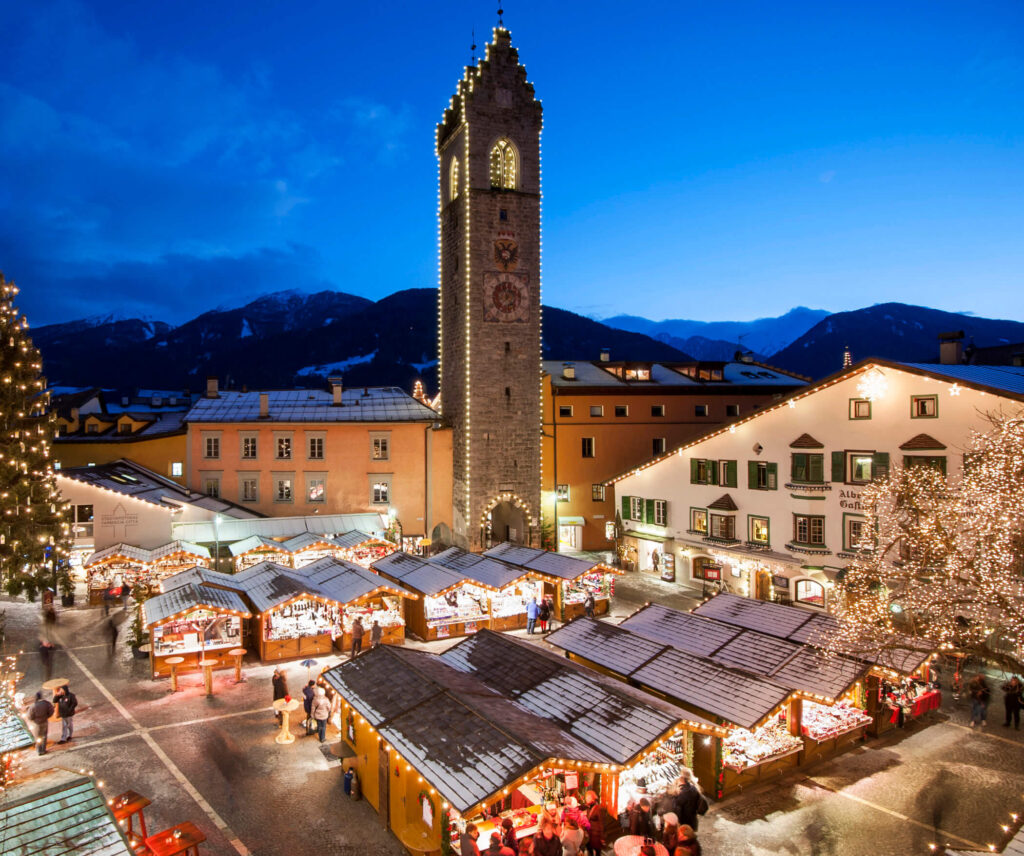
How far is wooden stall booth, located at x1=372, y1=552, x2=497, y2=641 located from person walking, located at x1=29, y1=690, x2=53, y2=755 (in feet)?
36.8

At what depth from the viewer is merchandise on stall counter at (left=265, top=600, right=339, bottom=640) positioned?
2155cm

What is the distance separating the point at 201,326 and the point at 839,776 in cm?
21129

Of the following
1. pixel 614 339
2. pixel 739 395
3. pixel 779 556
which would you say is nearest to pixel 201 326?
pixel 614 339

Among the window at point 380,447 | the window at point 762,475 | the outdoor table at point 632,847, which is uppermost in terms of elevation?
the window at point 380,447

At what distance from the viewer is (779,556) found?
27.0m

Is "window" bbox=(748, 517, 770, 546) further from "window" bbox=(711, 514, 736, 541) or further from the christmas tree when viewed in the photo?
the christmas tree

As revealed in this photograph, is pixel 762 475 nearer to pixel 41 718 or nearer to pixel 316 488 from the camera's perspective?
pixel 316 488

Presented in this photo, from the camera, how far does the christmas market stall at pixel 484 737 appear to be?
412 inches

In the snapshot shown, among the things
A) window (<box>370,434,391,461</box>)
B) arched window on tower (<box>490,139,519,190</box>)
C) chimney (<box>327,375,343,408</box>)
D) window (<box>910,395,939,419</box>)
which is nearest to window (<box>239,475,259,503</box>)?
chimney (<box>327,375,343,408</box>)

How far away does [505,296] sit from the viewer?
36.1m

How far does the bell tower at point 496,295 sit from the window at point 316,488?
24.4 feet

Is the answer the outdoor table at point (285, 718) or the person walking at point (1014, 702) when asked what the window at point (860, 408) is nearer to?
the person walking at point (1014, 702)

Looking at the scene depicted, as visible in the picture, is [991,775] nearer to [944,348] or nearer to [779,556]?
[779,556]

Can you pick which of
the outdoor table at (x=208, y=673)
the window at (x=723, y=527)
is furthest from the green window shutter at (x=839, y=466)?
the outdoor table at (x=208, y=673)
